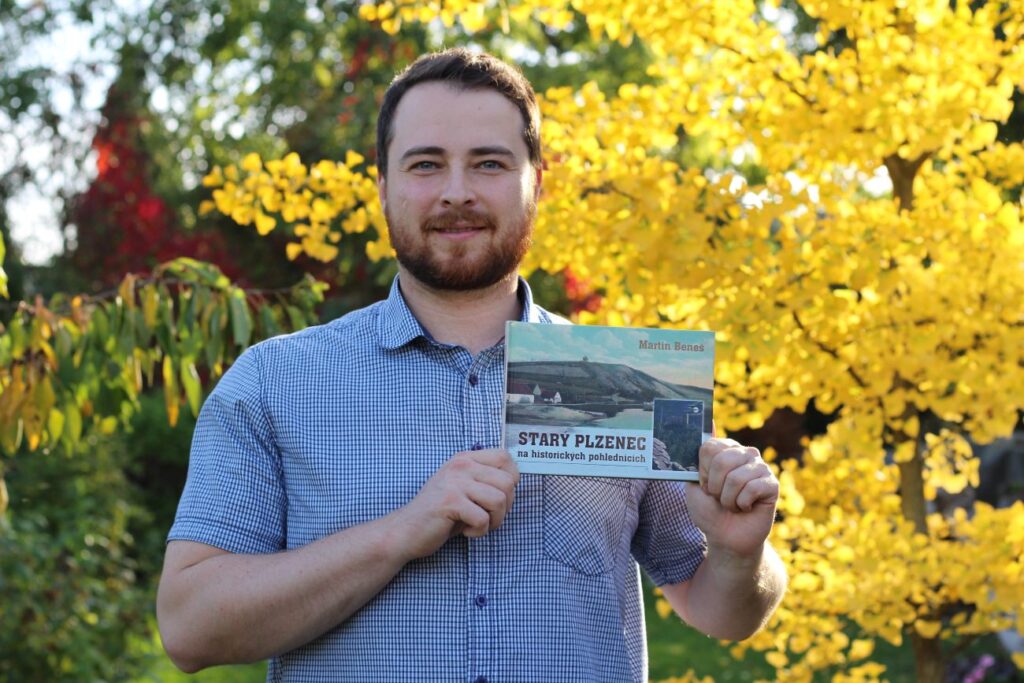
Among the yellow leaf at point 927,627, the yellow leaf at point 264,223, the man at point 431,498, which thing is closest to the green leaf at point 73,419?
the yellow leaf at point 264,223

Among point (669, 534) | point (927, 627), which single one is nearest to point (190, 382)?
point (669, 534)

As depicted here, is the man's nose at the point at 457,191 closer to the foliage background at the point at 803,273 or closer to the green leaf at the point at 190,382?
the foliage background at the point at 803,273

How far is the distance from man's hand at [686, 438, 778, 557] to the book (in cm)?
4

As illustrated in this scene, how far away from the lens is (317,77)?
12.2 metres

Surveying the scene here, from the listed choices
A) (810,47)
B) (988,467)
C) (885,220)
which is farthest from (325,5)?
(885,220)

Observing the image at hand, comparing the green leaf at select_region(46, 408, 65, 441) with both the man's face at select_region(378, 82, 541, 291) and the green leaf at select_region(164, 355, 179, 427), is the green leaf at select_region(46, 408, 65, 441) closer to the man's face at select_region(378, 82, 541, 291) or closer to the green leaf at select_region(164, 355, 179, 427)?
the green leaf at select_region(164, 355, 179, 427)

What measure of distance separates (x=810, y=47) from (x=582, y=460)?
9.63 meters

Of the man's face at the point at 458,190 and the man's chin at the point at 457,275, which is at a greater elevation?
the man's face at the point at 458,190

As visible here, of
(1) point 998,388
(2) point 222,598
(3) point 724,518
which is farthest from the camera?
(1) point 998,388

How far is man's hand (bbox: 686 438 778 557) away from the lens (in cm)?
183

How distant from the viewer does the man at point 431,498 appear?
5.88 feet

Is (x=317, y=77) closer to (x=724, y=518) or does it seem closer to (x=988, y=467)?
(x=988, y=467)

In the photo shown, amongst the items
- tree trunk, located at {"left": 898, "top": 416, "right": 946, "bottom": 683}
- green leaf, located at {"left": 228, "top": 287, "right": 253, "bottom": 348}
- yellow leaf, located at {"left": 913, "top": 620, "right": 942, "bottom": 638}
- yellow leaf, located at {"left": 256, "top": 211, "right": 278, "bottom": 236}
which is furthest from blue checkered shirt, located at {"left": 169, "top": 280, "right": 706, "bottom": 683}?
tree trunk, located at {"left": 898, "top": 416, "right": 946, "bottom": 683}

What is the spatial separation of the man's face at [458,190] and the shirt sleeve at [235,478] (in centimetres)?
34
